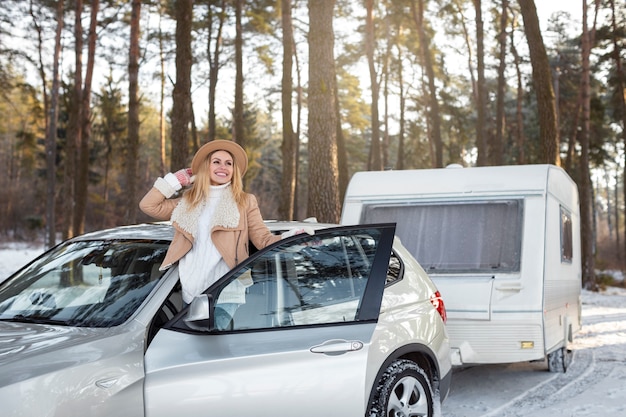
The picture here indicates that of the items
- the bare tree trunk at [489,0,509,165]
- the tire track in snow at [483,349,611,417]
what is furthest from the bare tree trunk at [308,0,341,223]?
the bare tree trunk at [489,0,509,165]

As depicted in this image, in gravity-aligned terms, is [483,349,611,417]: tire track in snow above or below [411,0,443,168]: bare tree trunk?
below

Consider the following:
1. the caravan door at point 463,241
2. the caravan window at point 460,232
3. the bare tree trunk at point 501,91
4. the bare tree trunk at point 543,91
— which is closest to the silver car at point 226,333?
the caravan door at point 463,241

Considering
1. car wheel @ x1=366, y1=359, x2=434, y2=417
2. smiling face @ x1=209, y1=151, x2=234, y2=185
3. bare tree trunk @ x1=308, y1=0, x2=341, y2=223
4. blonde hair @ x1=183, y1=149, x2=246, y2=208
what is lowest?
car wheel @ x1=366, y1=359, x2=434, y2=417

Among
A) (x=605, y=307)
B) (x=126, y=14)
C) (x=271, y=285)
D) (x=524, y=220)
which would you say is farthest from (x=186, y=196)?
(x=126, y=14)

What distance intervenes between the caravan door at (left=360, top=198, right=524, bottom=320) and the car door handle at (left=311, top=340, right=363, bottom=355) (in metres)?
2.88

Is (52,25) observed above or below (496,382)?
above

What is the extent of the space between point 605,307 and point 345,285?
13635mm

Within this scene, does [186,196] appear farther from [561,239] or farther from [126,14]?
[126,14]

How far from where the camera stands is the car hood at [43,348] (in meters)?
3.15

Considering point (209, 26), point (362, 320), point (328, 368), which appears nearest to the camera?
point (328, 368)

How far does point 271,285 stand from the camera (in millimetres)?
4102

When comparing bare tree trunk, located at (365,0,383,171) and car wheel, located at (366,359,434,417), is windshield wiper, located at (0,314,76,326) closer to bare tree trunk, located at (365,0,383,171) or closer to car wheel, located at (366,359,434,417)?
car wheel, located at (366,359,434,417)

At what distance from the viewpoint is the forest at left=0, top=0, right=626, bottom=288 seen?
45.8 feet

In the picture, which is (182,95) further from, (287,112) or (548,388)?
(548,388)
